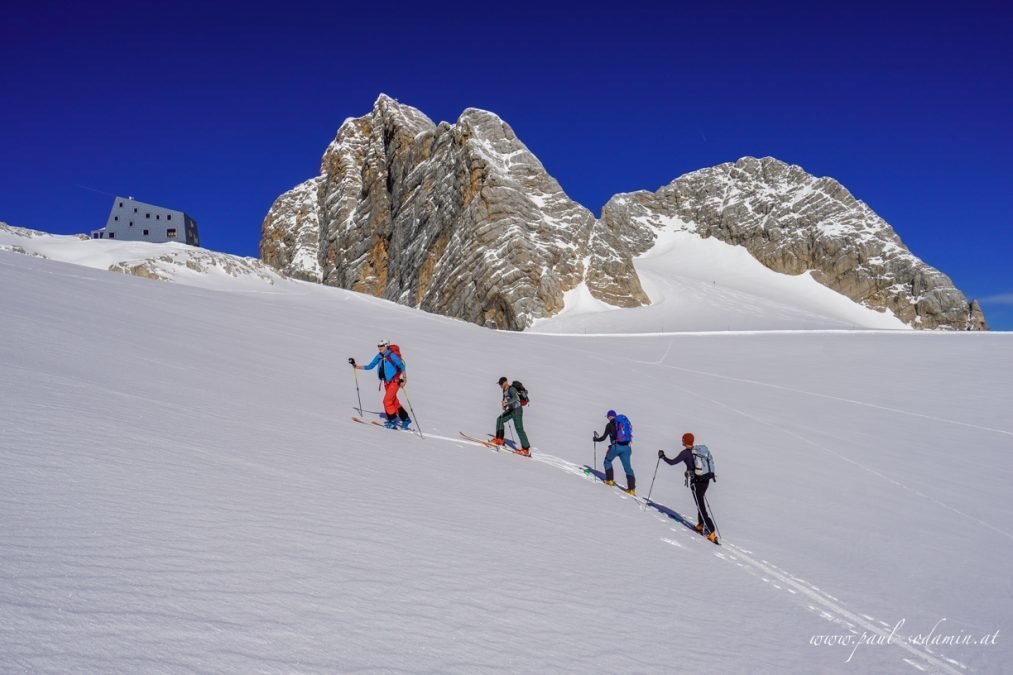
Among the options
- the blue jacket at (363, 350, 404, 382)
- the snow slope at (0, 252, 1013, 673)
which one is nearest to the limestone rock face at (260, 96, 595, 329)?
the snow slope at (0, 252, 1013, 673)

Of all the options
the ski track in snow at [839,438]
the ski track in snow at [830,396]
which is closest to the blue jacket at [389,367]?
the ski track in snow at [839,438]

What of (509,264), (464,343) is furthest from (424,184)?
(464,343)

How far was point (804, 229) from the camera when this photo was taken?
4186 inches

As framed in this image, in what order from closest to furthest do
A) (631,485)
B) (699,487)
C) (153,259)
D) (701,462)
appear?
(699,487) < (701,462) < (631,485) < (153,259)

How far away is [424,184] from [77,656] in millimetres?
85124

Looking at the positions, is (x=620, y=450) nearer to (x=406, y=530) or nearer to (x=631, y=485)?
(x=631, y=485)

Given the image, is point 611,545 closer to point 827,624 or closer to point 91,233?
point 827,624

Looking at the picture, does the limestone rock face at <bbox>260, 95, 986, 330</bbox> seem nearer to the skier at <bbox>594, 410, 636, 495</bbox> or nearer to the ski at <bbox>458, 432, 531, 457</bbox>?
the ski at <bbox>458, 432, 531, 457</bbox>

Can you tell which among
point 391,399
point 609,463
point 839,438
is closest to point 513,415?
point 609,463

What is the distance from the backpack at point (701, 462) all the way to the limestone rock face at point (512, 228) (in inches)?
2028

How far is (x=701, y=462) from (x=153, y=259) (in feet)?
124

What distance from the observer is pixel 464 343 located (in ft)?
85.4

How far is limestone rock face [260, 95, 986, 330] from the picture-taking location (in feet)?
217

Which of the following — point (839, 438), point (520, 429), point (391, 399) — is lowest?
point (520, 429)
